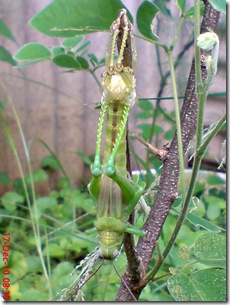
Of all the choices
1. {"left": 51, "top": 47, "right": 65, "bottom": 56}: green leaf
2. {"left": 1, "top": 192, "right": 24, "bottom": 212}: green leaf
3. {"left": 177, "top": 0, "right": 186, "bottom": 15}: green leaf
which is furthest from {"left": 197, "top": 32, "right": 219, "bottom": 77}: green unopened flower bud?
{"left": 1, "top": 192, "right": 24, "bottom": 212}: green leaf

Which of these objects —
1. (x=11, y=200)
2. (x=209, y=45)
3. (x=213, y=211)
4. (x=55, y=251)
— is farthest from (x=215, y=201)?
(x=209, y=45)

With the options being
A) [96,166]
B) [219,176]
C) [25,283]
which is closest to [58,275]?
[25,283]

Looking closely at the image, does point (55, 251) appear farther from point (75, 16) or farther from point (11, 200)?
point (75, 16)

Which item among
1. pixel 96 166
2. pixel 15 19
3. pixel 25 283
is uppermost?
pixel 15 19

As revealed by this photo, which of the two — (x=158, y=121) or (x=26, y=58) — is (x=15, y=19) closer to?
(x=158, y=121)

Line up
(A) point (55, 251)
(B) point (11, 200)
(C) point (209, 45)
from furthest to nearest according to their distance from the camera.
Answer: (B) point (11, 200), (A) point (55, 251), (C) point (209, 45)

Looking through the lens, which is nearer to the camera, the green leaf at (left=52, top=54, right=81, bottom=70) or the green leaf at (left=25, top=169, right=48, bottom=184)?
the green leaf at (left=52, top=54, right=81, bottom=70)

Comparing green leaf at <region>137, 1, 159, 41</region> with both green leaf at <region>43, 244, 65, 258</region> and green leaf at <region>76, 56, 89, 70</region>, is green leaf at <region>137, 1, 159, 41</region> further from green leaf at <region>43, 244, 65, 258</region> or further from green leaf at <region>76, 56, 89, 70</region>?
green leaf at <region>43, 244, 65, 258</region>
